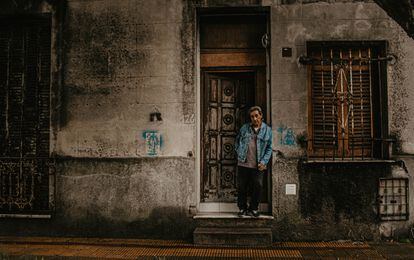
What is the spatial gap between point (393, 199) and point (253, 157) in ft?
8.19

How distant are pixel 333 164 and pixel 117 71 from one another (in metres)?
4.17

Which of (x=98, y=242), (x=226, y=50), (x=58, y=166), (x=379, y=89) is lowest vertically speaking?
(x=98, y=242)

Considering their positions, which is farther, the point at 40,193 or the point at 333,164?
the point at 40,193

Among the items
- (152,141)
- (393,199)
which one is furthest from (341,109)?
(152,141)

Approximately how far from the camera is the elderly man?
7059mm

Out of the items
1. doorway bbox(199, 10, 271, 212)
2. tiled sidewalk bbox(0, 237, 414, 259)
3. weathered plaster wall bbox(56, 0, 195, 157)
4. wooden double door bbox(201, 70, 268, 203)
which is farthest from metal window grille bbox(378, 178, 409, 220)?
A: weathered plaster wall bbox(56, 0, 195, 157)

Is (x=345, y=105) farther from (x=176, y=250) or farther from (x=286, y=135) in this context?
(x=176, y=250)

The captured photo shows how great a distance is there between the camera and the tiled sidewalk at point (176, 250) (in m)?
6.17

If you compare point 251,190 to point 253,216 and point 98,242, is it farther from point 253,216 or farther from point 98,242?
point 98,242

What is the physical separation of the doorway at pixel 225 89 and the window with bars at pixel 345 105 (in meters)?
0.98

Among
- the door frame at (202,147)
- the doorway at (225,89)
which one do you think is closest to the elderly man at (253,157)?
the door frame at (202,147)

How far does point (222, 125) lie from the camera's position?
26.0ft

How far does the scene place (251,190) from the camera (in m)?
7.27

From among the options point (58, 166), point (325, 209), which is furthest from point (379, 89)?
point (58, 166)
